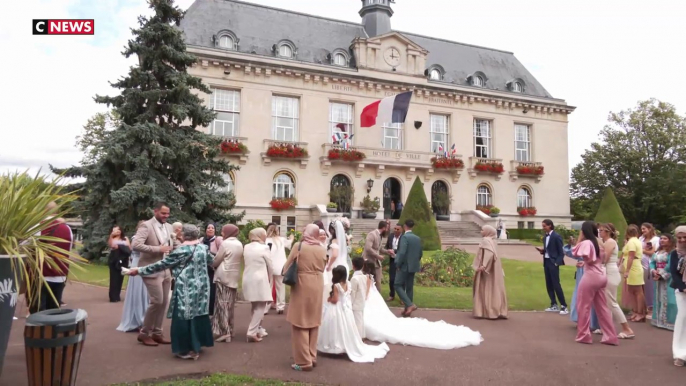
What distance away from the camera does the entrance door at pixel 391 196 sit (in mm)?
29844

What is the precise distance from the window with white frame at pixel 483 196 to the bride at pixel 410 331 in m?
25.7

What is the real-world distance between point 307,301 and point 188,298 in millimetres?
1614

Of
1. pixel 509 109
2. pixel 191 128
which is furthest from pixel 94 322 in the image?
pixel 509 109

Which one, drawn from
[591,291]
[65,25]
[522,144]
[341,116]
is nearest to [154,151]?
[65,25]

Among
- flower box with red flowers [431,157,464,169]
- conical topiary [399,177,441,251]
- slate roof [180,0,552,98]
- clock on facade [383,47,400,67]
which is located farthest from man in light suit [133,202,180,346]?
clock on facade [383,47,400,67]

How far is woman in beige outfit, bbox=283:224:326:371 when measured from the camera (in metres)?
5.71

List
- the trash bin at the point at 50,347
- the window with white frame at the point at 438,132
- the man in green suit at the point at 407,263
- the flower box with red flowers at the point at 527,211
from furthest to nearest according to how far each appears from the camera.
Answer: the flower box with red flowers at the point at 527,211, the window with white frame at the point at 438,132, the man in green suit at the point at 407,263, the trash bin at the point at 50,347

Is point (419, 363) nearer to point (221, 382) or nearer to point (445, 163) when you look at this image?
point (221, 382)

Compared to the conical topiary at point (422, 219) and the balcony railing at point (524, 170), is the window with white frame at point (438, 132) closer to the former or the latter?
the balcony railing at point (524, 170)

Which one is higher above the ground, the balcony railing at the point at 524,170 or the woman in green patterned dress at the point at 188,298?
the balcony railing at the point at 524,170

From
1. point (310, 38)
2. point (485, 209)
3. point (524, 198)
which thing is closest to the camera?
point (310, 38)

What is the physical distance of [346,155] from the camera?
27.7m

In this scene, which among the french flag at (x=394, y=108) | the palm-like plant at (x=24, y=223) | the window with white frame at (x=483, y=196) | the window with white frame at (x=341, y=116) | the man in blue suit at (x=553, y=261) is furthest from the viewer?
the window with white frame at (x=483, y=196)

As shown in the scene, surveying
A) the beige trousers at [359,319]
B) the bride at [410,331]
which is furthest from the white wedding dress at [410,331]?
the beige trousers at [359,319]
